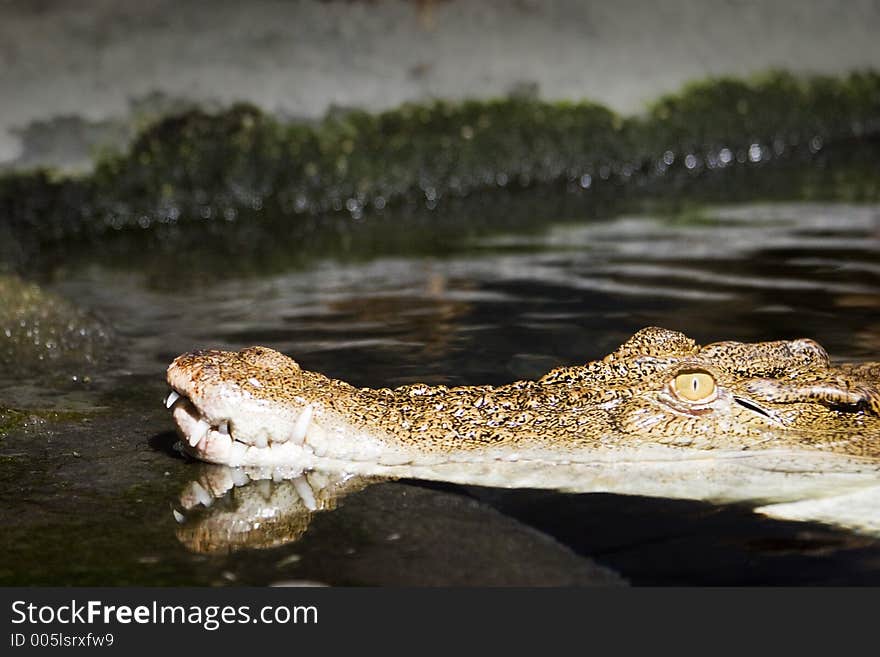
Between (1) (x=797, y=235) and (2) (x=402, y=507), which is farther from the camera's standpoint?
(1) (x=797, y=235)

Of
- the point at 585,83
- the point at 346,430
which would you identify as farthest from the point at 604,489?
the point at 585,83

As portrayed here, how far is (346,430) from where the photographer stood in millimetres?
3566

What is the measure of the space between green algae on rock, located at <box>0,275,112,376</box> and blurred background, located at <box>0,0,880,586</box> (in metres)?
0.02

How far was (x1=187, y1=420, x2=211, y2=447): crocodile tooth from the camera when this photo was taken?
355 centimetres

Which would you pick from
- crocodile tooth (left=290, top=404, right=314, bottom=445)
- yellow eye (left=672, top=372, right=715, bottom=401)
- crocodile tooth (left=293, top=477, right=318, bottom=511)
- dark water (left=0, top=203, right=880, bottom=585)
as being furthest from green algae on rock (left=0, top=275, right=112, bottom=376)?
yellow eye (left=672, top=372, right=715, bottom=401)

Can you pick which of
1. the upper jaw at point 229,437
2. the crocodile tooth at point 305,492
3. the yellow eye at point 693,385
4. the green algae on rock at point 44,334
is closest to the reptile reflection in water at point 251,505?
the crocodile tooth at point 305,492

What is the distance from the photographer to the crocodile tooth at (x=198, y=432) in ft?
11.6

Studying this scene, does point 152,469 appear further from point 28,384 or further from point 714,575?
point 714,575

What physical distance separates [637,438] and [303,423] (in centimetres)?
93

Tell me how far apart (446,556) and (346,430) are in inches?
19.7

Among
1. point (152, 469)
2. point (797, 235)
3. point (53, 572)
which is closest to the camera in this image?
point (53, 572)

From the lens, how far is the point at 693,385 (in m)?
3.55

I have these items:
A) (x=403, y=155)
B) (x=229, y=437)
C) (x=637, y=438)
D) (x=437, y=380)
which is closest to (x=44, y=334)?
(x=437, y=380)

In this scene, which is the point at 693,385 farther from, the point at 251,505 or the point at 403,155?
the point at 403,155
